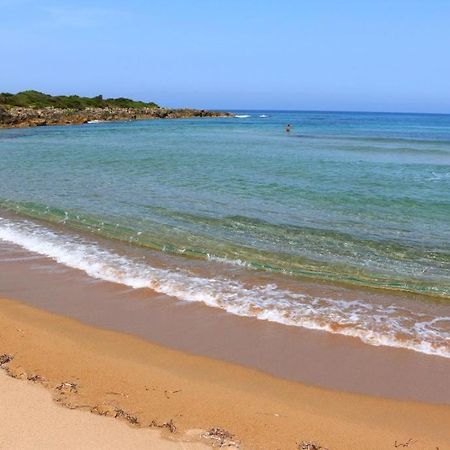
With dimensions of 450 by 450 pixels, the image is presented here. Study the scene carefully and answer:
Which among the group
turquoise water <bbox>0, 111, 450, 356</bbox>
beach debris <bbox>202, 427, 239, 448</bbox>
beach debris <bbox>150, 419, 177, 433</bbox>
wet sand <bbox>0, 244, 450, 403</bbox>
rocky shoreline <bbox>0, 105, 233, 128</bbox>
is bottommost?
wet sand <bbox>0, 244, 450, 403</bbox>

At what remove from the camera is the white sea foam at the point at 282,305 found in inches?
275

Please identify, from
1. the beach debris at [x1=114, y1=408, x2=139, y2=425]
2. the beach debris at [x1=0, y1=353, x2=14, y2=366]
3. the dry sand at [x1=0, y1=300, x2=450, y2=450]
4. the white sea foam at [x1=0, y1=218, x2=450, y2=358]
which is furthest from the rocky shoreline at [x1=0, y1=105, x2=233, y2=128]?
the beach debris at [x1=114, y1=408, x2=139, y2=425]

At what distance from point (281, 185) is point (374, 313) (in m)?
11.2

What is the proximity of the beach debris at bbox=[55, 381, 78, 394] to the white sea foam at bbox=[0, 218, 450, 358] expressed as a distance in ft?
9.83

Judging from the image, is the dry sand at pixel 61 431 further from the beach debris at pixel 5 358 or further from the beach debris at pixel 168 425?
the beach debris at pixel 5 358

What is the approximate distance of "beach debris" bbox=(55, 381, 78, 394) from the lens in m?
5.08

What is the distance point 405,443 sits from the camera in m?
4.50

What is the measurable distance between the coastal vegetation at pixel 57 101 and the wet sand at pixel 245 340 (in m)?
74.0

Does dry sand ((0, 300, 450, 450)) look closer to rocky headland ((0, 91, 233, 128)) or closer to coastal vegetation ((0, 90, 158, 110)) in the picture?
rocky headland ((0, 91, 233, 128))

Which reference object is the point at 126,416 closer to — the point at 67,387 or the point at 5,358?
the point at 67,387

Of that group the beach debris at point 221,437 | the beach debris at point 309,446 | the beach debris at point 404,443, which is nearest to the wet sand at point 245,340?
the beach debris at point 404,443

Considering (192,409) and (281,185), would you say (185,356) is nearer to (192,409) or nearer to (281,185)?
(192,409)

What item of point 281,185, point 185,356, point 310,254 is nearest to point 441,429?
point 185,356

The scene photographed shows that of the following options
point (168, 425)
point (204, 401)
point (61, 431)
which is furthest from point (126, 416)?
point (204, 401)
